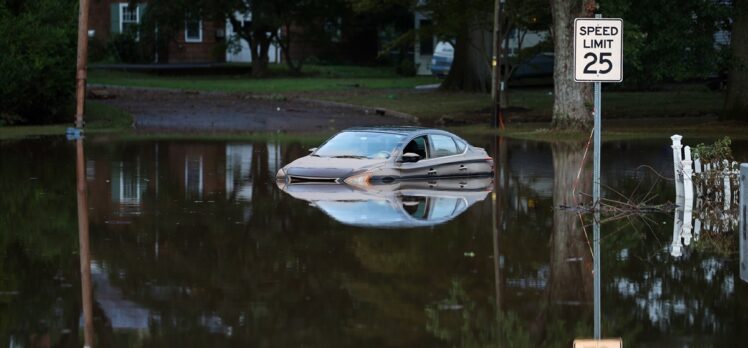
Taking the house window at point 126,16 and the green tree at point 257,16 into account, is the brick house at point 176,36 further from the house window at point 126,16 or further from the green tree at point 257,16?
the green tree at point 257,16

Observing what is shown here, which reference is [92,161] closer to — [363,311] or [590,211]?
[590,211]

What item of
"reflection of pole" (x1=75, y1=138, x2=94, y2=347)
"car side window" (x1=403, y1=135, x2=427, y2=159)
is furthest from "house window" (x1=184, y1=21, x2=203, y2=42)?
"car side window" (x1=403, y1=135, x2=427, y2=159)

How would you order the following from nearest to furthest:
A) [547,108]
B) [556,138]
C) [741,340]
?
[741,340]
[556,138]
[547,108]

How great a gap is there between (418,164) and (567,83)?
14.3 meters

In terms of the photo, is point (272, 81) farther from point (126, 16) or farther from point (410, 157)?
point (410, 157)

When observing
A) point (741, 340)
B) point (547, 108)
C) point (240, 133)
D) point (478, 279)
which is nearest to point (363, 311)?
point (478, 279)

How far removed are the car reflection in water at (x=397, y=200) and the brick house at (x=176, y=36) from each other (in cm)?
5500

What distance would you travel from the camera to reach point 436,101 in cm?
5166

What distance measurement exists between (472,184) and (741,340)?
14.3m

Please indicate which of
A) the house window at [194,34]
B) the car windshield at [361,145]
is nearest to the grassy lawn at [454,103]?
the house window at [194,34]

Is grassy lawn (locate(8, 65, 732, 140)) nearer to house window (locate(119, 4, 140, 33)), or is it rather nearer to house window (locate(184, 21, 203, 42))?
house window (locate(184, 21, 203, 42))

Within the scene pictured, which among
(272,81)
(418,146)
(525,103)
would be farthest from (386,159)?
(272,81)

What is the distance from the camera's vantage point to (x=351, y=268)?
47.5 feet

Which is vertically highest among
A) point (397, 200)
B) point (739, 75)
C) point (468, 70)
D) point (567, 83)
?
point (468, 70)
